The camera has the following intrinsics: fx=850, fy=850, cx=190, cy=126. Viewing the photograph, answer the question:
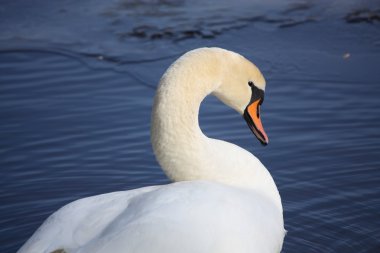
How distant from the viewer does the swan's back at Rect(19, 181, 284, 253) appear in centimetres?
381

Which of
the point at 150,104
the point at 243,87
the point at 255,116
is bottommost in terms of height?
the point at 150,104

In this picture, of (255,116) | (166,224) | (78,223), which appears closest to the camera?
(166,224)

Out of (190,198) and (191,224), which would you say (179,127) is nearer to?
(190,198)

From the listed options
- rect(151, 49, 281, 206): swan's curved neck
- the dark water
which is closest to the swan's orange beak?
rect(151, 49, 281, 206): swan's curved neck

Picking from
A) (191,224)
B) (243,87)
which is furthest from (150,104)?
(191,224)

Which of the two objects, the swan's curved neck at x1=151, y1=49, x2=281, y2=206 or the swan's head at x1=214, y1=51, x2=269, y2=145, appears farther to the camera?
the swan's head at x1=214, y1=51, x2=269, y2=145

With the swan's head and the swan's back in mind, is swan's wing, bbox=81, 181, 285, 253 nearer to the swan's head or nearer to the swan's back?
the swan's back

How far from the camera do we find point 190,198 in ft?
13.6

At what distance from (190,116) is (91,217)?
838 mm

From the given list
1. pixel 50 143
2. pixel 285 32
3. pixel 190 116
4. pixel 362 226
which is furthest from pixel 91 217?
pixel 285 32

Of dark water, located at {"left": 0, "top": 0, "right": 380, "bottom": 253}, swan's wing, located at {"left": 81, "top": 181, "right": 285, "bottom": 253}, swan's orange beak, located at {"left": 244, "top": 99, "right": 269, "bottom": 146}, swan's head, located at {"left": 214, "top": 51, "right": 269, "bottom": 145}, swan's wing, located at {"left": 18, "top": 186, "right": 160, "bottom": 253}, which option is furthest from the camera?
dark water, located at {"left": 0, "top": 0, "right": 380, "bottom": 253}

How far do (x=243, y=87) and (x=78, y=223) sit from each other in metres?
1.31

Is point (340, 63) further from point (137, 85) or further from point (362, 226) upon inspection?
point (362, 226)

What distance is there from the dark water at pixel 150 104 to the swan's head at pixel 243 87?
88 cm
